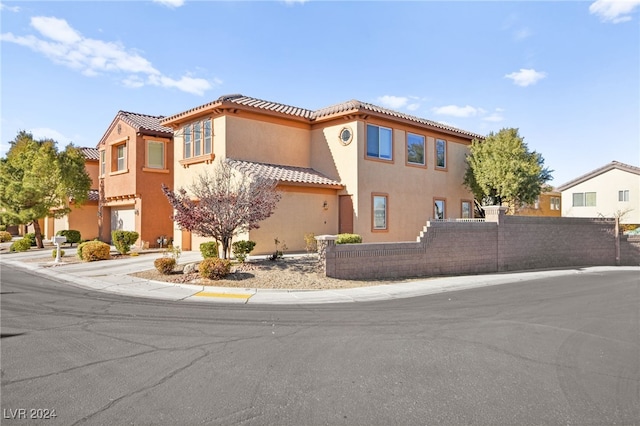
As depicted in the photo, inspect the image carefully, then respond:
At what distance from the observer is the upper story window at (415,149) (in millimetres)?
22406

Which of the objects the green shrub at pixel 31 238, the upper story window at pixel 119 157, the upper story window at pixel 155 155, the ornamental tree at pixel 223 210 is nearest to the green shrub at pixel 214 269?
the ornamental tree at pixel 223 210

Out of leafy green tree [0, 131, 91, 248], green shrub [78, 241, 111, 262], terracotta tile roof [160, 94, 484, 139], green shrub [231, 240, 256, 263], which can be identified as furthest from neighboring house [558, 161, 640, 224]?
leafy green tree [0, 131, 91, 248]

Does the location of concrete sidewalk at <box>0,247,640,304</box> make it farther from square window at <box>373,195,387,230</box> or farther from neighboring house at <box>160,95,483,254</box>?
square window at <box>373,195,387,230</box>

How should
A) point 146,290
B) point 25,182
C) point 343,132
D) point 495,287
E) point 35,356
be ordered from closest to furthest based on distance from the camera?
1. point 35,356
2. point 146,290
3. point 495,287
4. point 343,132
5. point 25,182

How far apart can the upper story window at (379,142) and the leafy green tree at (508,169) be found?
249 inches

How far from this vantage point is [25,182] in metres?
24.0

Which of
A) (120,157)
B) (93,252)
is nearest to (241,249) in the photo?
(93,252)

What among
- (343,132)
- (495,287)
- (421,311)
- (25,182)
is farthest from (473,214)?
(25,182)

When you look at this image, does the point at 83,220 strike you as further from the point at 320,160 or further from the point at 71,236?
the point at 320,160

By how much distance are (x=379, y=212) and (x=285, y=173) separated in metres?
5.51

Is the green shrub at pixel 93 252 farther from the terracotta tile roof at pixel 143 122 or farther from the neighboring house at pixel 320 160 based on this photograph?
the terracotta tile roof at pixel 143 122

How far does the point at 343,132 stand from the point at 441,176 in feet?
25.0

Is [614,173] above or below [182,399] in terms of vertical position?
above

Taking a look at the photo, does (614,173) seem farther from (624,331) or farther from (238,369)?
(238,369)
